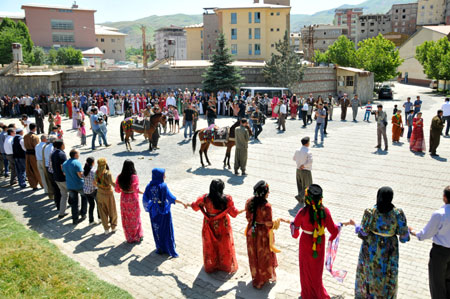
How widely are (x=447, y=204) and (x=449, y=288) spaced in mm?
1088

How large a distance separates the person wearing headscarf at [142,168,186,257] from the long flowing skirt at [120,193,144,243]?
0.60 meters

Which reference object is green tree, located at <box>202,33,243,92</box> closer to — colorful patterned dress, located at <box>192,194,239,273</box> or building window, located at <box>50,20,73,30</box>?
colorful patterned dress, located at <box>192,194,239,273</box>

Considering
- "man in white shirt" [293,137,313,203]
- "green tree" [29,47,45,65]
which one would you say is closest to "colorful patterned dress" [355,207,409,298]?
"man in white shirt" [293,137,313,203]

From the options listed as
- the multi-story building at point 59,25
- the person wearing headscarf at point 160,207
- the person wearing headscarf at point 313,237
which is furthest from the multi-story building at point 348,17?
the person wearing headscarf at point 313,237

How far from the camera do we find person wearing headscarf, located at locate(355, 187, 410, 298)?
493cm

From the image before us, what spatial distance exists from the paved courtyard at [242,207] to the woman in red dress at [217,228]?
8.2 inches

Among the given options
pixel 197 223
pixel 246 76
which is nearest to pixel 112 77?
pixel 246 76

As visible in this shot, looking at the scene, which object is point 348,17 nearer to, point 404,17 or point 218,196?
point 404,17

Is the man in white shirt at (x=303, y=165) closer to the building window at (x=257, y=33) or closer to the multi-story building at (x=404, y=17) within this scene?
the building window at (x=257, y=33)

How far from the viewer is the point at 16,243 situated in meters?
7.21

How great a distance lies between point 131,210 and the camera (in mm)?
7434

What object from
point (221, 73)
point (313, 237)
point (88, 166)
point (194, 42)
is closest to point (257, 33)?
point (194, 42)

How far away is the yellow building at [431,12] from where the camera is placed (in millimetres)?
93356

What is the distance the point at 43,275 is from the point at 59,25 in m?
82.5
